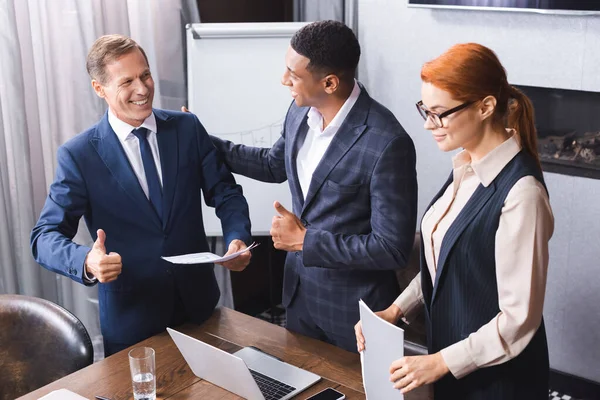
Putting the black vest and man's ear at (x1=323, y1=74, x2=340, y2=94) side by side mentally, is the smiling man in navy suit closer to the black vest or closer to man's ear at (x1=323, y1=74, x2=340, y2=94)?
man's ear at (x1=323, y1=74, x2=340, y2=94)

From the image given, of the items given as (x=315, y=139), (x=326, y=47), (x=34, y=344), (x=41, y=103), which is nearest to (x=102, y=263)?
(x=34, y=344)

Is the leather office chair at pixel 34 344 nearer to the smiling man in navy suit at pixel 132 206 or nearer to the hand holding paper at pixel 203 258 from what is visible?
the smiling man in navy suit at pixel 132 206

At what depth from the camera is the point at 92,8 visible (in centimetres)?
340

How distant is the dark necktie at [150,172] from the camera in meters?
2.37

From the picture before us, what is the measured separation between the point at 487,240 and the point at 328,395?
0.57 metres

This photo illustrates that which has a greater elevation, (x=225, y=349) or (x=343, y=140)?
(x=343, y=140)

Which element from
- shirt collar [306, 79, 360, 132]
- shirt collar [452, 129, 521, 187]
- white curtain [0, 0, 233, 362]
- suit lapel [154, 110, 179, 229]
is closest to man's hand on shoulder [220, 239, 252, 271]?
suit lapel [154, 110, 179, 229]

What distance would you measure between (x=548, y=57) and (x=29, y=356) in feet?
8.39

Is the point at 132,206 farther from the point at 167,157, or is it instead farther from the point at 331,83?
the point at 331,83

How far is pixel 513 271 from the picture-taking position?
1.70 meters

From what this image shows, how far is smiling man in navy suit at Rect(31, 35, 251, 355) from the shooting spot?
2.30 meters

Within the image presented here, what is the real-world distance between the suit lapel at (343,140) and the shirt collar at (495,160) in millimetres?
555

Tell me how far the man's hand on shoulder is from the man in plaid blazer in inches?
4.1

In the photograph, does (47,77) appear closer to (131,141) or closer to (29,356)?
(131,141)
